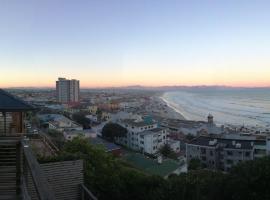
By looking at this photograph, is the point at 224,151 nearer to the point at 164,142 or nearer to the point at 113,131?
the point at 164,142

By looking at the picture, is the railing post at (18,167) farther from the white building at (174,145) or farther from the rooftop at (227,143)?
the white building at (174,145)

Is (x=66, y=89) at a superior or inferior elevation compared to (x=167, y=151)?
superior

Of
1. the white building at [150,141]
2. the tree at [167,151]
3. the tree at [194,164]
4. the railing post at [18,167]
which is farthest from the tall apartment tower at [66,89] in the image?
the railing post at [18,167]

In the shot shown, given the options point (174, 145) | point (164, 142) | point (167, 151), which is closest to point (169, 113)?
point (164, 142)

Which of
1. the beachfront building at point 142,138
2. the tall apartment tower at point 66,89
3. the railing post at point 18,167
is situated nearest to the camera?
the railing post at point 18,167

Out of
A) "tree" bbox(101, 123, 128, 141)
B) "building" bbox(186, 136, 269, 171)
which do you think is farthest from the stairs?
"tree" bbox(101, 123, 128, 141)

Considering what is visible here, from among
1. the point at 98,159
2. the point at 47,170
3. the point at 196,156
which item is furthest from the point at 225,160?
the point at 47,170

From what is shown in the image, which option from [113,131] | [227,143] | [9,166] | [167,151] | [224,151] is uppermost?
[9,166]
